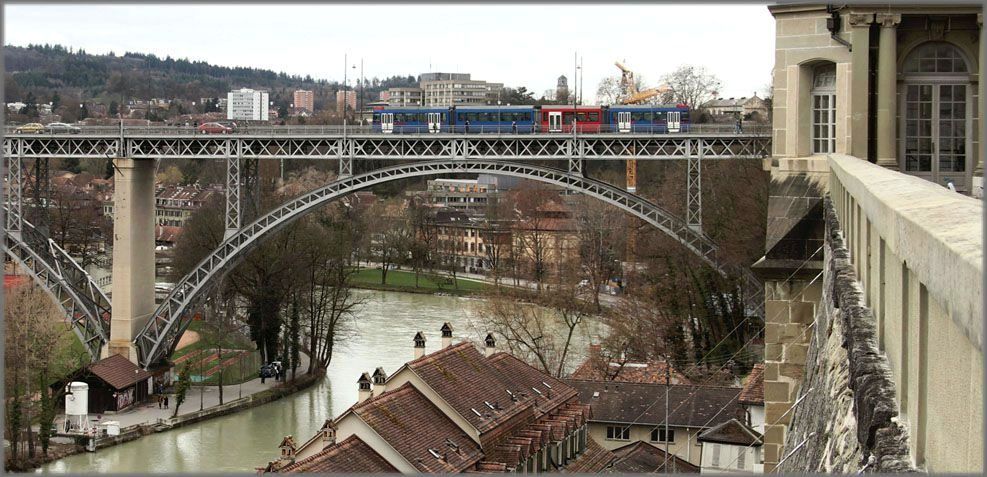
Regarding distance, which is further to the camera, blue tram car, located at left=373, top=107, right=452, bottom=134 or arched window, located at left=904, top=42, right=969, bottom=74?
blue tram car, located at left=373, top=107, right=452, bottom=134

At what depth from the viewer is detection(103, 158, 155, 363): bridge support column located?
114 ft

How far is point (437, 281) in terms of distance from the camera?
5678 cm

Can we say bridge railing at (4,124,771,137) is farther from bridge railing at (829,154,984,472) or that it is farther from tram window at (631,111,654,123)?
bridge railing at (829,154,984,472)

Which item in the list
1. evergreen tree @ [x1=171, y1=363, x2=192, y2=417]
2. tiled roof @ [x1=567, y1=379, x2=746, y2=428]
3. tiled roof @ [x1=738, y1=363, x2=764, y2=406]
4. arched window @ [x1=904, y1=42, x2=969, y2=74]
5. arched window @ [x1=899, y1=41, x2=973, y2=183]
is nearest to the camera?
arched window @ [x1=904, y1=42, x2=969, y2=74]

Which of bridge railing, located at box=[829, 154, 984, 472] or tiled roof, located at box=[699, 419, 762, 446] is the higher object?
bridge railing, located at box=[829, 154, 984, 472]

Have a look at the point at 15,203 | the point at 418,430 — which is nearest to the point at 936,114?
the point at 418,430

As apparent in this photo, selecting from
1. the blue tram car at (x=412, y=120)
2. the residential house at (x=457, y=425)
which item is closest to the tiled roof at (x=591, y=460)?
the residential house at (x=457, y=425)

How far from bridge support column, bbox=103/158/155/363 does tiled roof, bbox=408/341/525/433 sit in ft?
42.8

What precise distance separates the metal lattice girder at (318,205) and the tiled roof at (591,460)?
767cm

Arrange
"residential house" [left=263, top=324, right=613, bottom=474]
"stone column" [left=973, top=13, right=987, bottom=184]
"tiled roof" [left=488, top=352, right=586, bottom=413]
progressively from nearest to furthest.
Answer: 1. "stone column" [left=973, top=13, right=987, bottom=184]
2. "residential house" [left=263, top=324, right=613, bottom=474]
3. "tiled roof" [left=488, top=352, right=586, bottom=413]

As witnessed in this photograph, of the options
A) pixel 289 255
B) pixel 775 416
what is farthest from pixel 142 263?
pixel 775 416

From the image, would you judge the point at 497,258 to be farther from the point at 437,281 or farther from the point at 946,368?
the point at 946,368

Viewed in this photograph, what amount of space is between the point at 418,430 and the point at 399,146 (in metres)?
16.1

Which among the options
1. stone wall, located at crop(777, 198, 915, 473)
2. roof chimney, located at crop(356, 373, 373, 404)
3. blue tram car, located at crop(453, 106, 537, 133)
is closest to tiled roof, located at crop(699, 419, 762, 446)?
roof chimney, located at crop(356, 373, 373, 404)
